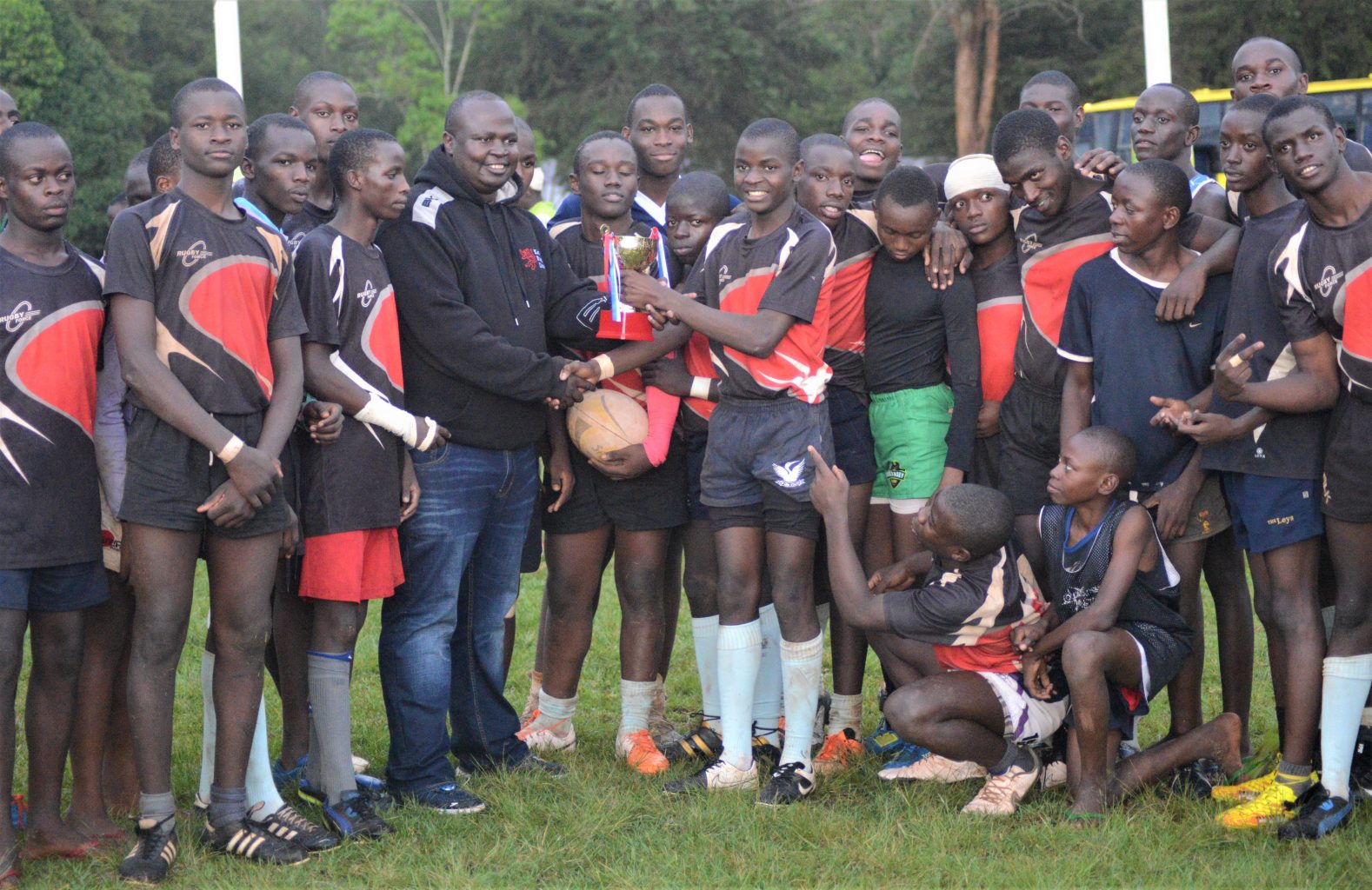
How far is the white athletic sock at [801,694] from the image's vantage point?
17.5ft

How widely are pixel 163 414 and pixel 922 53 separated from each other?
97.7 feet

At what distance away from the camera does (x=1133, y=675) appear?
499 cm

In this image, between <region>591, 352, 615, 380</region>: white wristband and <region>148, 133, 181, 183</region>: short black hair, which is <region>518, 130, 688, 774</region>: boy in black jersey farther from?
<region>148, 133, 181, 183</region>: short black hair

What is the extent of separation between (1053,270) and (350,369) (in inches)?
106

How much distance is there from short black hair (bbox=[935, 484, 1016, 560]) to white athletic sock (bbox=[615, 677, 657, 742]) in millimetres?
1591

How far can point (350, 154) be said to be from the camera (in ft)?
16.2

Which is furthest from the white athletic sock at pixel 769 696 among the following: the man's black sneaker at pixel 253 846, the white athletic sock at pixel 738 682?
the man's black sneaker at pixel 253 846

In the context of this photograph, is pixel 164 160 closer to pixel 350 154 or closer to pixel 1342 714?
pixel 350 154

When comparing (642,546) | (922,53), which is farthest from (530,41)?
(642,546)

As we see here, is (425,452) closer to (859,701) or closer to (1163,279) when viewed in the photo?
(859,701)

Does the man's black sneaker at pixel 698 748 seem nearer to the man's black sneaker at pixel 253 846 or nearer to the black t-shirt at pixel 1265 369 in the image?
the man's black sneaker at pixel 253 846

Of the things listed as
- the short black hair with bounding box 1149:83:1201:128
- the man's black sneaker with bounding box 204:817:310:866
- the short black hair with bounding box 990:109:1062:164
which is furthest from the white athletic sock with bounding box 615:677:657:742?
the short black hair with bounding box 1149:83:1201:128

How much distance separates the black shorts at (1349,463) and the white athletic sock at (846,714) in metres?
2.02

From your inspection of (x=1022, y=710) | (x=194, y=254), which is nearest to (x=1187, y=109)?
(x=1022, y=710)
